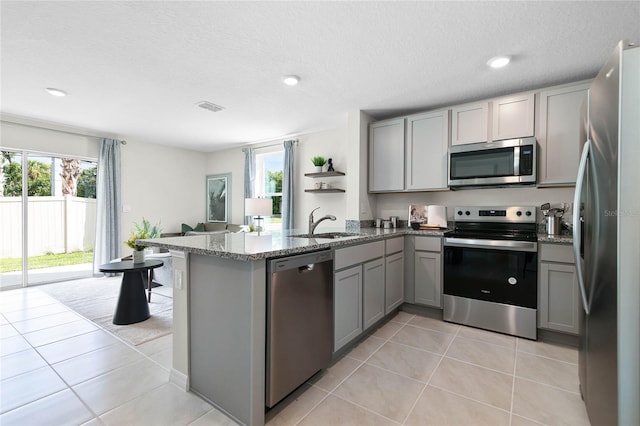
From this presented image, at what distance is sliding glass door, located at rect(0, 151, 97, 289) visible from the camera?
4.15 m

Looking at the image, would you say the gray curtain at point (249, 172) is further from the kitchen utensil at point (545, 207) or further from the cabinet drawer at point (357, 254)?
the kitchen utensil at point (545, 207)

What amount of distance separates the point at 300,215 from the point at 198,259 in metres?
3.39

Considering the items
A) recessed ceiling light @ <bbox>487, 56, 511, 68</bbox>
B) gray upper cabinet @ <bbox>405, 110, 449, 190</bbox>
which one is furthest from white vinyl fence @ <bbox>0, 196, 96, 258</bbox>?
recessed ceiling light @ <bbox>487, 56, 511, 68</bbox>

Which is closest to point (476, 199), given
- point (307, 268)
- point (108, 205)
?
point (307, 268)

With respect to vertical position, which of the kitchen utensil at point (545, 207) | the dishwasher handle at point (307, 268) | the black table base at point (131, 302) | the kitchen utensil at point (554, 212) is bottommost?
the black table base at point (131, 302)

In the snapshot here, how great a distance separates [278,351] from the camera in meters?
1.61

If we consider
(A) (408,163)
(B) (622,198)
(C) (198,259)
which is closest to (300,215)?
(A) (408,163)

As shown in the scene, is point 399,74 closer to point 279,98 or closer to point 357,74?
point 357,74

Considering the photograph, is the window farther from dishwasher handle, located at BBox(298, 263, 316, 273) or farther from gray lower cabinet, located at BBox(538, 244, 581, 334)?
gray lower cabinet, located at BBox(538, 244, 581, 334)

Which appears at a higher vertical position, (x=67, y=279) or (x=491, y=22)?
(x=491, y=22)

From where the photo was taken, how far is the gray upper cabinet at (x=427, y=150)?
3.28 meters

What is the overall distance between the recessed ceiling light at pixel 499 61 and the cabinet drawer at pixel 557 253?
1597 mm

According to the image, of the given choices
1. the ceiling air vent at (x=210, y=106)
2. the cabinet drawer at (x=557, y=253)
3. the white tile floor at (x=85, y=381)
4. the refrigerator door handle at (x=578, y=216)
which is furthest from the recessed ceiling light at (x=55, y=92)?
the cabinet drawer at (x=557, y=253)

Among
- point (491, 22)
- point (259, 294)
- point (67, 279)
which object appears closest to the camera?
point (259, 294)
